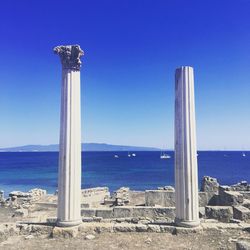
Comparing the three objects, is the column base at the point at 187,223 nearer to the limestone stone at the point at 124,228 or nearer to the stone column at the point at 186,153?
the stone column at the point at 186,153

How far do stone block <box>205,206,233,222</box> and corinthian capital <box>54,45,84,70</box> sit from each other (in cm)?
637

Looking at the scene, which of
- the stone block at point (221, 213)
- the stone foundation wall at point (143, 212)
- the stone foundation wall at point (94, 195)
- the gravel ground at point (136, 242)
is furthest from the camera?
the stone foundation wall at point (94, 195)

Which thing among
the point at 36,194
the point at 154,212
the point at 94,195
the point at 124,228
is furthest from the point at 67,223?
the point at 36,194

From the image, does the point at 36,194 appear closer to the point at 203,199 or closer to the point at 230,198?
the point at 203,199

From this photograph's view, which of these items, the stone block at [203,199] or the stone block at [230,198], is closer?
the stone block at [230,198]

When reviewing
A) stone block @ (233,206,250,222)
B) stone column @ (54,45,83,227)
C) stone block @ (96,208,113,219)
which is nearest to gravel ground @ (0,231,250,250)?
stone column @ (54,45,83,227)

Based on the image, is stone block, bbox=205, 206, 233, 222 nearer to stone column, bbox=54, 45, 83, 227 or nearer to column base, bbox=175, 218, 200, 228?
column base, bbox=175, 218, 200, 228

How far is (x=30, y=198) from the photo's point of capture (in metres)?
20.6

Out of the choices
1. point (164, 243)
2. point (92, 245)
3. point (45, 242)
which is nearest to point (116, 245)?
point (92, 245)

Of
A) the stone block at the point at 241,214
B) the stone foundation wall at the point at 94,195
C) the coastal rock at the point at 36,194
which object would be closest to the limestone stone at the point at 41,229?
the stone block at the point at 241,214

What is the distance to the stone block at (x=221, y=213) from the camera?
33.5 ft

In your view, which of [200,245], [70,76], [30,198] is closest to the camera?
[200,245]

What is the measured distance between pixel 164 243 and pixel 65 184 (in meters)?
2.94

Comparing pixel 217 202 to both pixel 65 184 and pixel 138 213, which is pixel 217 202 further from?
pixel 65 184
